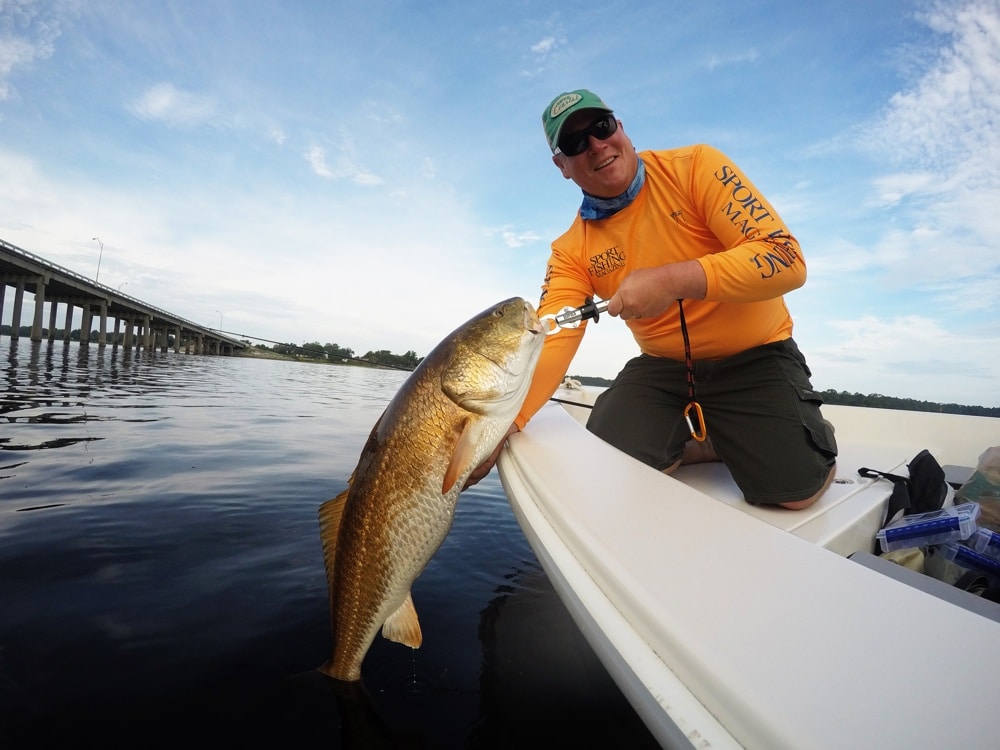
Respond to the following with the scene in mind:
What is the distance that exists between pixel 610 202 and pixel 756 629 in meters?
2.56

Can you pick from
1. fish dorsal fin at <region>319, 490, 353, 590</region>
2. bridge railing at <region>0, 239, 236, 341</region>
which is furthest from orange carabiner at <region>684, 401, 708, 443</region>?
bridge railing at <region>0, 239, 236, 341</region>

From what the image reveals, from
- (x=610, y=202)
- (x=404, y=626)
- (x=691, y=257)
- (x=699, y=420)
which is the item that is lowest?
(x=404, y=626)

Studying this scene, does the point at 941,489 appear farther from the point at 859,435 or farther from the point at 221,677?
the point at 221,677

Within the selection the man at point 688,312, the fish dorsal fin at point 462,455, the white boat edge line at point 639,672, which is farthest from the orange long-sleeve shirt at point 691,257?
the white boat edge line at point 639,672

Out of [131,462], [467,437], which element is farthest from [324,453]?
[467,437]

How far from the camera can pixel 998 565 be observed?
171 centimetres

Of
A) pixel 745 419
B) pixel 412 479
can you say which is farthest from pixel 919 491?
pixel 412 479

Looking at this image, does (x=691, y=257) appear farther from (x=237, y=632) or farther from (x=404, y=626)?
(x=237, y=632)

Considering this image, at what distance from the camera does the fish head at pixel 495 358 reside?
2.00 metres

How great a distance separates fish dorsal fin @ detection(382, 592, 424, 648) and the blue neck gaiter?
95.8 inches

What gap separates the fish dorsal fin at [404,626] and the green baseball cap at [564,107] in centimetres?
253

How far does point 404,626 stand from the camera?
1939mm

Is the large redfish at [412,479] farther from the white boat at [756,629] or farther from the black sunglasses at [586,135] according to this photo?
the black sunglasses at [586,135]

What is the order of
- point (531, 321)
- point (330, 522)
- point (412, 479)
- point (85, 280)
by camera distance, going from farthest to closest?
point (85, 280), point (531, 321), point (330, 522), point (412, 479)
